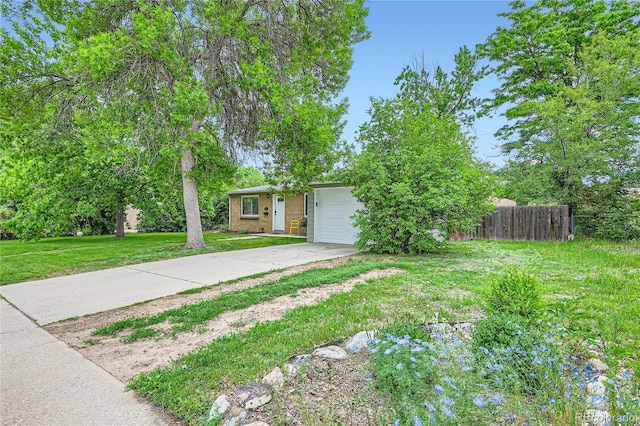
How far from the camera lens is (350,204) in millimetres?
11289

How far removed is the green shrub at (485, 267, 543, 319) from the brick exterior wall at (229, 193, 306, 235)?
12813mm

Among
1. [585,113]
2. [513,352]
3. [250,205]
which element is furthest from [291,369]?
[250,205]

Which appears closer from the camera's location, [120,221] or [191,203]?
[191,203]

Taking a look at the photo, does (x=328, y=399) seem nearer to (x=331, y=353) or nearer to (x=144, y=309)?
(x=331, y=353)

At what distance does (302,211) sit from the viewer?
16.0 meters

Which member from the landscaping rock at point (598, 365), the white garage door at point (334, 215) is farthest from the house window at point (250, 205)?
the landscaping rock at point (598, 365)

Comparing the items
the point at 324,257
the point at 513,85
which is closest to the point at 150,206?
the point at 324,257

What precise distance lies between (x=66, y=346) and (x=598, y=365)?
4611 millimetres

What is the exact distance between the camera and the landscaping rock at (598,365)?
7.34ft

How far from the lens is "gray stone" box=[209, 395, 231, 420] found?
1.89 meters

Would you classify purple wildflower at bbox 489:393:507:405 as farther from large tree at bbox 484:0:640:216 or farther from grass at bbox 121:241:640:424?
large tree at bbox 484:0:640:216

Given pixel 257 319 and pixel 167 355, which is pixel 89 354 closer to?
pixel 167 355

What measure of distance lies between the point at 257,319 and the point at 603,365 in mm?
3068

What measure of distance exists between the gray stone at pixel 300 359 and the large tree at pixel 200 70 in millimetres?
5901
